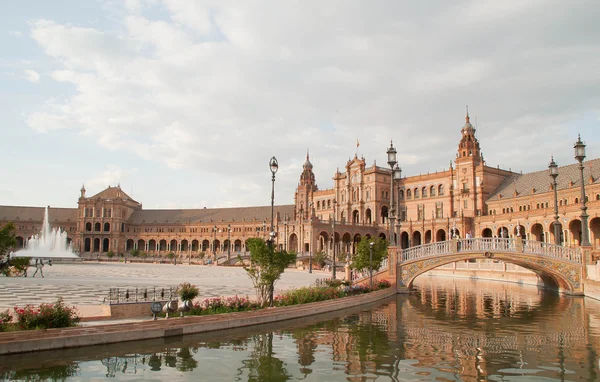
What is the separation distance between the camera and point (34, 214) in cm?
Answer: 13912

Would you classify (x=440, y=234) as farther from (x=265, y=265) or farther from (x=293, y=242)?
(x=265, y=265)

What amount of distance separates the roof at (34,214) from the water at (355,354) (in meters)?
136

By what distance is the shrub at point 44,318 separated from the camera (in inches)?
591

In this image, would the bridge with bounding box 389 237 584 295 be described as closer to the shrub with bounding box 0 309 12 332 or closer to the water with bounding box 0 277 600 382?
the water with bounding box 0 277 600 382

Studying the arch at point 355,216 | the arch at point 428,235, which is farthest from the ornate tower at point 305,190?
the arch at point 428,235

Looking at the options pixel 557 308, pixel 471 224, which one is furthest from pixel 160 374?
pixel 471 224

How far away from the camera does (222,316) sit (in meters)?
19.1

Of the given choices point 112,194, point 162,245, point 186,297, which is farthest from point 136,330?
point 112,194

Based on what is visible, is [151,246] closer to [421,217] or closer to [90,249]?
[90,249]

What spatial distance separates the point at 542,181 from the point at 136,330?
7784 cm

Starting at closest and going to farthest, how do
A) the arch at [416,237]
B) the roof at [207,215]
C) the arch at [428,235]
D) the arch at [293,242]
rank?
the arch at [428,235] < the arch at [416,237] < the arch at [293,242] < the roof at [207,215]

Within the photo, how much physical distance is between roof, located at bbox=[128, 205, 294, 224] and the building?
12.9 inches

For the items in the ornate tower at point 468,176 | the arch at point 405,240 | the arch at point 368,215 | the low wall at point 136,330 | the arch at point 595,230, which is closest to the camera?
the low wall at point 136,330

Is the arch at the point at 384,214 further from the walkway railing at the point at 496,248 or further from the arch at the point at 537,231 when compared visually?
the walkway railing at the point at 496,248
